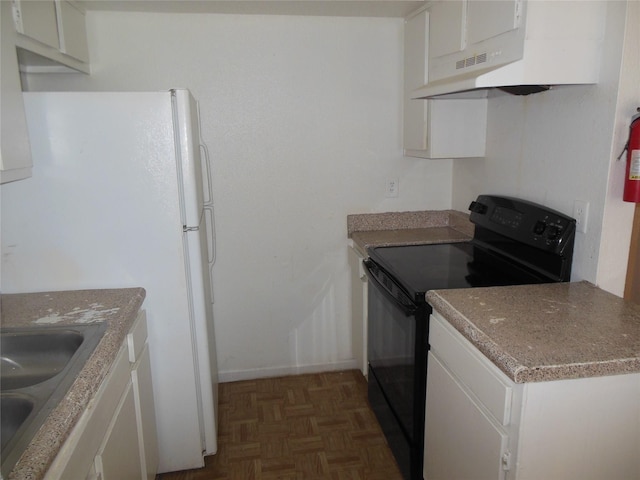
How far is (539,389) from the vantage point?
1215 mm

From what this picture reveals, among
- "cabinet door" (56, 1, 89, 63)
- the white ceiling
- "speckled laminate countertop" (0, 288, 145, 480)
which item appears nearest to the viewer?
"speckled laminate countertop" (0, 288, 145, 480)

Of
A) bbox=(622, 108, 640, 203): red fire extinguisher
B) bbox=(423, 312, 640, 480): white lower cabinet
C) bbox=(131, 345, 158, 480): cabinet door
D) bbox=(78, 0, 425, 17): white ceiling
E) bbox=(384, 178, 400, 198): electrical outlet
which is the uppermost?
bbox=(78, 0, 425, 17): white ceiling

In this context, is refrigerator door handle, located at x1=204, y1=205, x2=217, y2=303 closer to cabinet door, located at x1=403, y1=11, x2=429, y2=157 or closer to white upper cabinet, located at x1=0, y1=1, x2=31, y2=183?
white upper cabinet, located at x1=0, y1=1, x2=31, y2=183

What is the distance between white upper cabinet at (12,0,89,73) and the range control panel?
2068 millimetres

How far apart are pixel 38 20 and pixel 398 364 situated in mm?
2005

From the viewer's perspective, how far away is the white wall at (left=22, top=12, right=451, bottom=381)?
2.55m

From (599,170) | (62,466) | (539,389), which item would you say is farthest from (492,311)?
(62,466)

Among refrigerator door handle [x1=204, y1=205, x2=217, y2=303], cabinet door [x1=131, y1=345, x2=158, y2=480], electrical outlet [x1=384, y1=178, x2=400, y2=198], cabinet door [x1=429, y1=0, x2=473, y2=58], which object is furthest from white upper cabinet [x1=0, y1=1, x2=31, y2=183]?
electrical outlet [x1=384, y1=178, x2=400, y2=198]

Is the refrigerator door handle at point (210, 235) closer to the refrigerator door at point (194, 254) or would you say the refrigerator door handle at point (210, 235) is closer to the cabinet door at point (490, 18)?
the refrigerator door at point (194, 254)

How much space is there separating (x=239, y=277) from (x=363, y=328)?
80cm

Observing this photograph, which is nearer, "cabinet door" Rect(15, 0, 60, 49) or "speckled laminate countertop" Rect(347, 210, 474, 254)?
"cabinet door" Rect(15, 0, 60, 49)

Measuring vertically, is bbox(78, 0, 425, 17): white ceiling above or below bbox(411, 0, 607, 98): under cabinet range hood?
above

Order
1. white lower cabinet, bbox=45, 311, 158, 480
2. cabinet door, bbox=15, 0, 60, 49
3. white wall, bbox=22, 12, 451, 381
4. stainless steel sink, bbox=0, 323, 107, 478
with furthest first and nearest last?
white wall, bbox=22, 12, 451, 381
cabinet door, bbox=15, 0, 60, 49
stainless steel sink, bbox=0, 323, 107, 478
white lower cabinet, bbox=45, 311, 158, 480

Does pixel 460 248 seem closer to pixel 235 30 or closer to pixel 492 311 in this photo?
pixel 492 311
